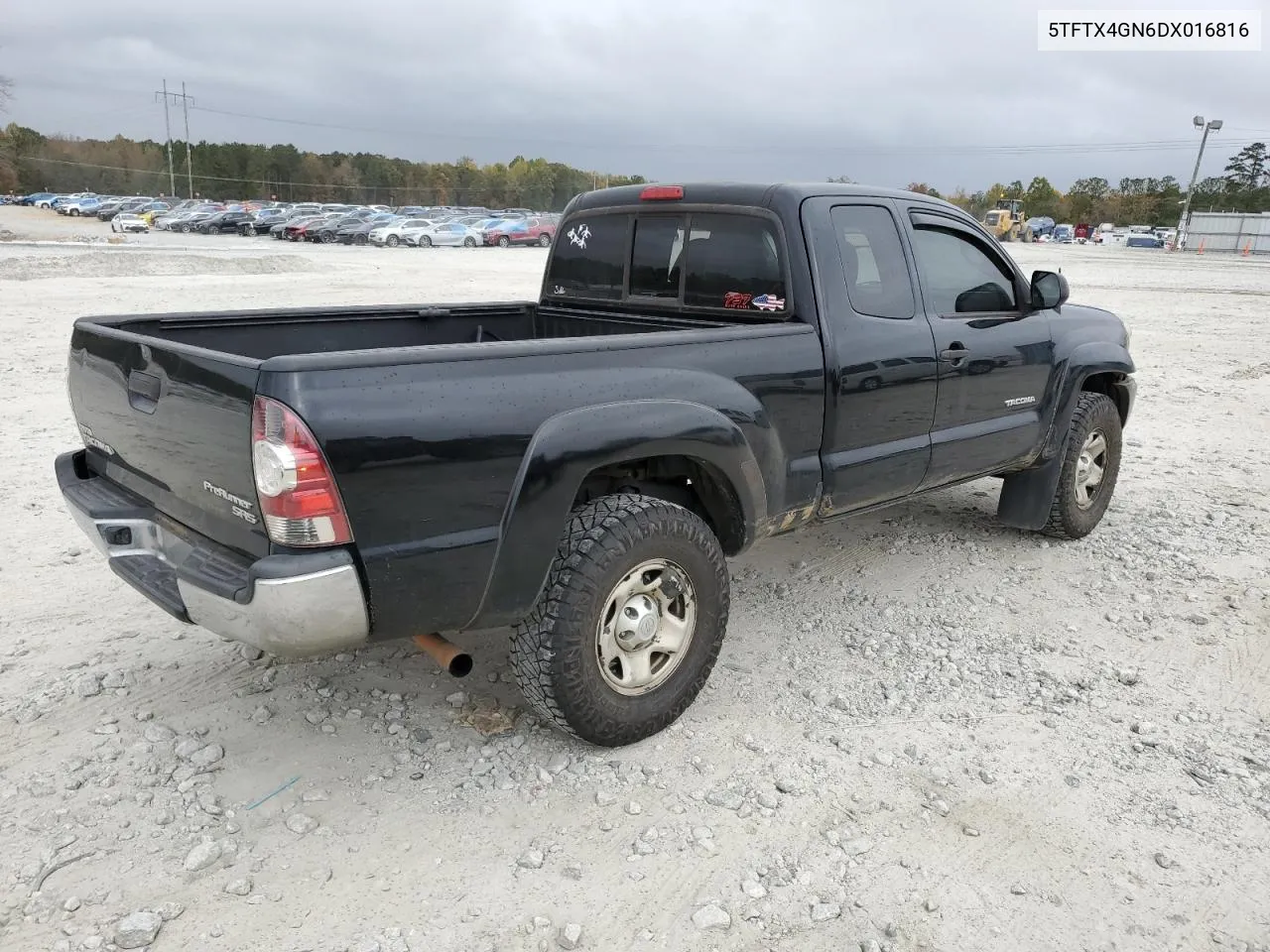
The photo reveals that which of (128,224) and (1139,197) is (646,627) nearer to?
(128,224)

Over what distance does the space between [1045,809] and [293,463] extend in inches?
101

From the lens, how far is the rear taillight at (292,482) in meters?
2.48

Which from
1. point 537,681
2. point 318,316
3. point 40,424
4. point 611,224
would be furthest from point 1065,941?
point 40,424

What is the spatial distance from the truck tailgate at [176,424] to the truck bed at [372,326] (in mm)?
450

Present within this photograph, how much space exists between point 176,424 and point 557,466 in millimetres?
1152

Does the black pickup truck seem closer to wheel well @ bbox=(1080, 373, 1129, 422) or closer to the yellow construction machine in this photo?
wheel well @ bbox=(1080, 373, 1129, 422)

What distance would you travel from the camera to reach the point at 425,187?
104 metres

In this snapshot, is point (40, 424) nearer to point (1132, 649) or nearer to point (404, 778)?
point (404, 778)

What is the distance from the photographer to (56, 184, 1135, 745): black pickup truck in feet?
8.54

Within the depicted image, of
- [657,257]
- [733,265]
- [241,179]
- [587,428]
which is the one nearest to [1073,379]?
[733,265]

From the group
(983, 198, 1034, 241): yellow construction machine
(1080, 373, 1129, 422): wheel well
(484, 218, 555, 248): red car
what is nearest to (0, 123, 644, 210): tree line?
(983, 198, 1034, 241): yellow construction machine

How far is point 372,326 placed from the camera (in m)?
4.56

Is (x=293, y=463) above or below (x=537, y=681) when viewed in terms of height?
above

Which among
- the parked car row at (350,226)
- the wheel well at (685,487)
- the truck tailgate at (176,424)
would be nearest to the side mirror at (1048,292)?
the wheel well at (685,487)
